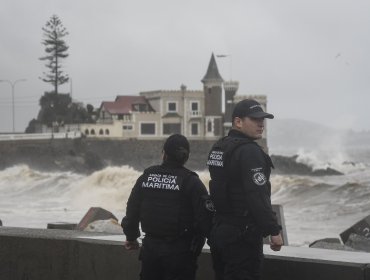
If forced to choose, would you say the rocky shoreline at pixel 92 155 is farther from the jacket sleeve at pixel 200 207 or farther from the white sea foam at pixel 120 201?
the jacket sleeve at pixel 200 207

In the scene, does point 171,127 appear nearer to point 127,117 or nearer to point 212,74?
point 127,117

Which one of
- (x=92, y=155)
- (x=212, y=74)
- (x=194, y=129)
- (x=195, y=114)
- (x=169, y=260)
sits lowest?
(x=92, y=155)

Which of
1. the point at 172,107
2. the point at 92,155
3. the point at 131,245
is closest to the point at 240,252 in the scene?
the point at 131,245

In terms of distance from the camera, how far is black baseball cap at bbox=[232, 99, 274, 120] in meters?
4.18

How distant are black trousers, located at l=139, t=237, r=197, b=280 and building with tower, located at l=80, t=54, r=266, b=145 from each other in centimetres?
7606

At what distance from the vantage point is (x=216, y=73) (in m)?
83.2

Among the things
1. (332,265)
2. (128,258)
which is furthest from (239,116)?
(128,258)

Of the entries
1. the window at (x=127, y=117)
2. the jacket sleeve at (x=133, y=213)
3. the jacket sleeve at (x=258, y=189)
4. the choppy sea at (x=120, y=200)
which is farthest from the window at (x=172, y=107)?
the jacket sleeve at (x=258, y=189)

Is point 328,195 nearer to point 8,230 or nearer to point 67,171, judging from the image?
point 8,230

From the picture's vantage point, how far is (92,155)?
77250 millimetres

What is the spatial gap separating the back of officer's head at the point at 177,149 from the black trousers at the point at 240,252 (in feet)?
1.69

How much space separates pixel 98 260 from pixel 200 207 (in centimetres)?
125

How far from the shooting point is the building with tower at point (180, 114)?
81.0 meters

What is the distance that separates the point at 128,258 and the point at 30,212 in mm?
27308
